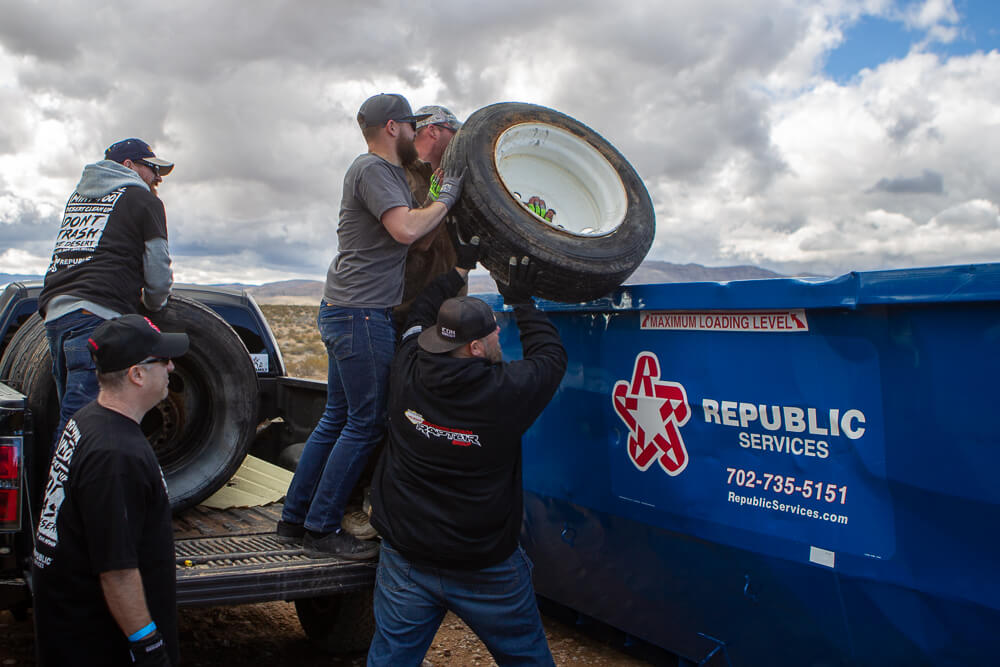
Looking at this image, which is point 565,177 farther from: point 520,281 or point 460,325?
point 460,325

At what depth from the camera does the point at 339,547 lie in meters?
3.60

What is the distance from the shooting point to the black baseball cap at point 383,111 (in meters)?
3.54

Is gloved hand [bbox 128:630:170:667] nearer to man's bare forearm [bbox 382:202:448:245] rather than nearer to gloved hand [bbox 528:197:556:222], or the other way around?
man's bare forearm [bbox 382:202:448:245]

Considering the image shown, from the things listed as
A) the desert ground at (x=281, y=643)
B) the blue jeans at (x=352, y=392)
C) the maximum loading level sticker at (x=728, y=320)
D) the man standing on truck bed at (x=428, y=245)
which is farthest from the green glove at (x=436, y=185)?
the desert ground at (x=281, y=643)

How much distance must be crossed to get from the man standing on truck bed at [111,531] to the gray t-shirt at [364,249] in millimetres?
1093

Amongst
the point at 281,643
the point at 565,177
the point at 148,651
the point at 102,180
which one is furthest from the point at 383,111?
the point at 281,643

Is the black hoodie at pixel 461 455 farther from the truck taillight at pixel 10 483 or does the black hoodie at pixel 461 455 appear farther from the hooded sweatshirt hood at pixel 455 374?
the truck taillight at pixel 10 483

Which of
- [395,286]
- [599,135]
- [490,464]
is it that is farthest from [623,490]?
[599,135]

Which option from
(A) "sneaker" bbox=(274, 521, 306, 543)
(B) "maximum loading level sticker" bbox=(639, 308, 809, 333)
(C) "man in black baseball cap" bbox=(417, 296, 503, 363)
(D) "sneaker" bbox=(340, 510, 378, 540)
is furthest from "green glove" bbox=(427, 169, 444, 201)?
(A) "sneaker" bbox=(274, 521, 306, 543)

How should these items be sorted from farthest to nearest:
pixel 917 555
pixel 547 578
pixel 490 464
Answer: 1. pixel 547 578
2. pixel 490 464
3. pixel 917 555

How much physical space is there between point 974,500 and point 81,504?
101 inches

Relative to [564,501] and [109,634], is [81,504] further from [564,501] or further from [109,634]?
[564,501]

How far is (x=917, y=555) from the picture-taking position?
259cm

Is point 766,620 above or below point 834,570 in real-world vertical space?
below
